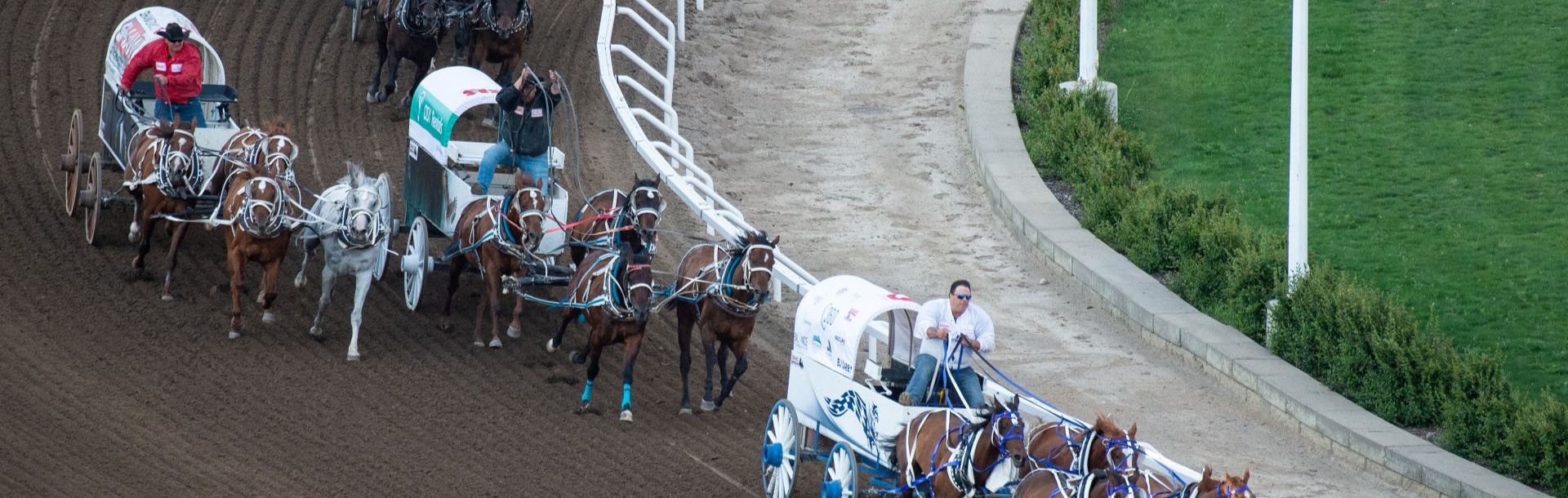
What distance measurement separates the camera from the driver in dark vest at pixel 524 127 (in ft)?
47.1

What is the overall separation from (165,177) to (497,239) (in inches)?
109

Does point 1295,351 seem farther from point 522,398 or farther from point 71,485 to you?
point 71,485

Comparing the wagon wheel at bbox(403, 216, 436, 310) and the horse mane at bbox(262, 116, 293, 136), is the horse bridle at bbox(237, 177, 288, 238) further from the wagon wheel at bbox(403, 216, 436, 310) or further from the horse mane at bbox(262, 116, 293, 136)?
the horse mane at bbox(262, 116, 293, 136)

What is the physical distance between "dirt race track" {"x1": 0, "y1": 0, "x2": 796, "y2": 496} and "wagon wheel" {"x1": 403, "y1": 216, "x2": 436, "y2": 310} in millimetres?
177

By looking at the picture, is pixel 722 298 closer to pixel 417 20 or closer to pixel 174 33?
pixel 174 33

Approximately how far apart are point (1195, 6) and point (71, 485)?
15.0 meters

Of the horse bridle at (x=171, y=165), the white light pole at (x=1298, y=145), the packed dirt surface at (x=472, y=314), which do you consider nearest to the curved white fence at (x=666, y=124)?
the packed dirt surface at (x=472, y=314)

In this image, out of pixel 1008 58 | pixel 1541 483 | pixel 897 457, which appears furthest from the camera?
pixel 1008 58

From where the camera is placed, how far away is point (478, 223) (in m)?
14.0

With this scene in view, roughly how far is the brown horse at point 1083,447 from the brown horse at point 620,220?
13.9 feet

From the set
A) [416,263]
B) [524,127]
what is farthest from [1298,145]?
[416,263]

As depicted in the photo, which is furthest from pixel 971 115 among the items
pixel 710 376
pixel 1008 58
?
pixel 710 376

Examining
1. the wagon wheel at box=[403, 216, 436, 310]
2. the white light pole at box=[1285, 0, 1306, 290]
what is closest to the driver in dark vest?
the wagon wheel at box=[403, 216, 436, 310]

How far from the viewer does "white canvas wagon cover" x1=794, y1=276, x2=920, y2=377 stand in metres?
10.6
